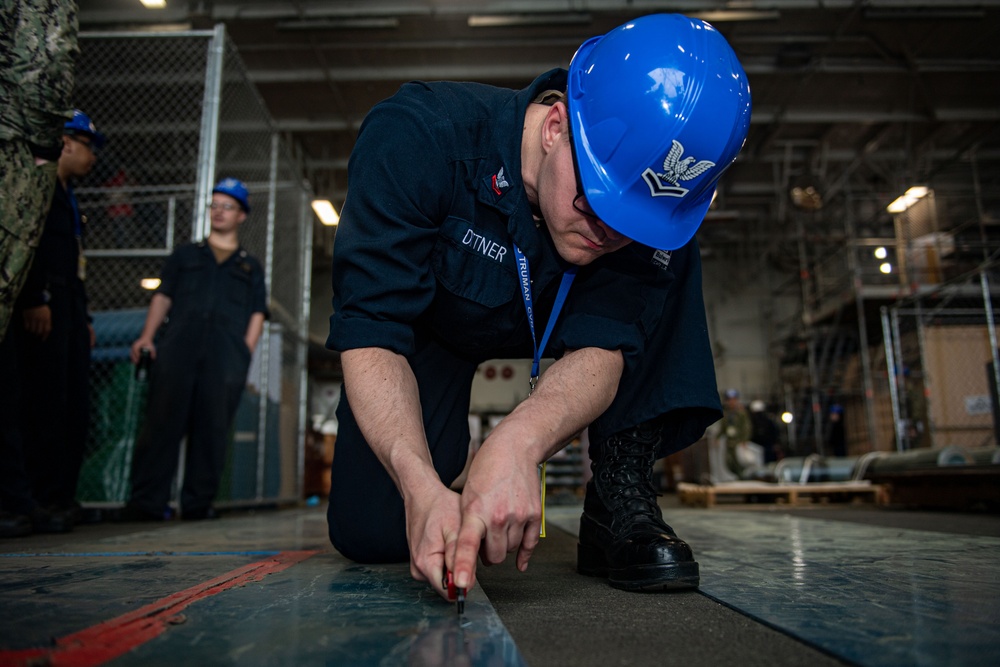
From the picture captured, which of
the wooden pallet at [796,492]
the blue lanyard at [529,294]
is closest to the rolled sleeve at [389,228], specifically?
the blue lanyard at [529,294]

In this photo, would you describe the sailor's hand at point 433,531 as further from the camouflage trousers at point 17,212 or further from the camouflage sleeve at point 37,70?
the camouflage sleeve at point 37,70

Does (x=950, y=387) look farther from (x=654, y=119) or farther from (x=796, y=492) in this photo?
(x=654, y=119)

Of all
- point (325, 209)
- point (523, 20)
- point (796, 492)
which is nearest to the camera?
point (796, 492)

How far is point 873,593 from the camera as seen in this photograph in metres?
1.05

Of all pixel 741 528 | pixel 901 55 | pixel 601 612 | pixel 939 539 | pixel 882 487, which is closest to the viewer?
pixel 601 612

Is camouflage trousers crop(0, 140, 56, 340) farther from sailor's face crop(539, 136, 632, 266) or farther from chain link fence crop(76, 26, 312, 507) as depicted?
chain link fence crop(76, 26, 312, 507)

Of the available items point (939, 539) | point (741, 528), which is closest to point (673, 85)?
point (939, 539)

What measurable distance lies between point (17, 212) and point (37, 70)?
0.37 metres

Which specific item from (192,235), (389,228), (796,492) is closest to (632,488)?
(389,228)

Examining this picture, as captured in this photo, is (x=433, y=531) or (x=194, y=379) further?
(x=194, y=379)

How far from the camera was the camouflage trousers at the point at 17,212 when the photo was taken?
5.18 ft

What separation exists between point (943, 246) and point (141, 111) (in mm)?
11485

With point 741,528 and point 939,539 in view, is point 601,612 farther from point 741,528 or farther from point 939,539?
point 741,528

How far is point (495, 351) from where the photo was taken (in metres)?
1.66
